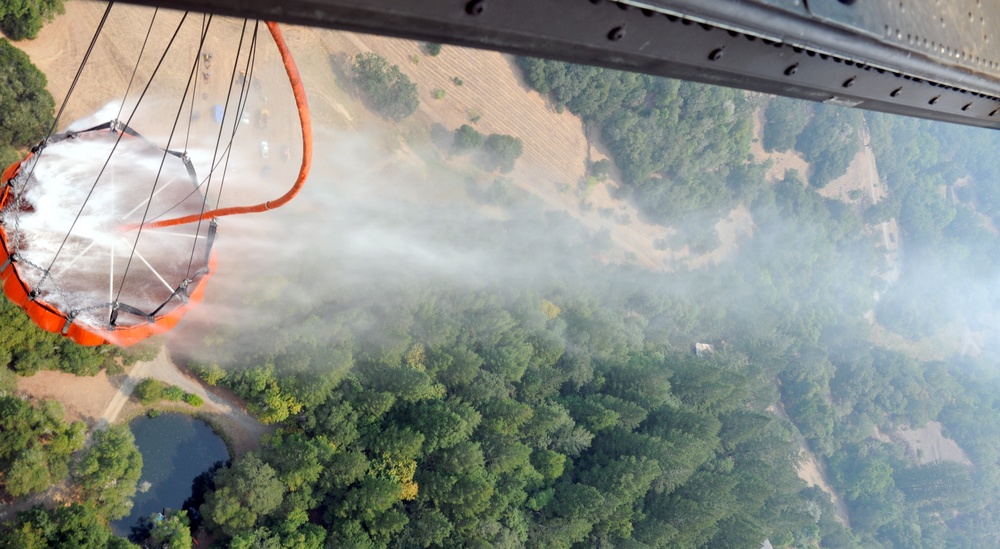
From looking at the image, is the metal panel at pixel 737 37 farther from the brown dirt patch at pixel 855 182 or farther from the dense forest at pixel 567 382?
the brown dirt patch at pixel 855 182

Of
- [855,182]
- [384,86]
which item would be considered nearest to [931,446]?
[855,182]

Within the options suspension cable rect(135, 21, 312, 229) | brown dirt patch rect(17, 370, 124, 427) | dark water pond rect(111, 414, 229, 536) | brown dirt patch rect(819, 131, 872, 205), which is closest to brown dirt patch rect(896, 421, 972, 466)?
brown dirt patch rect(819, 131, 872, 205)

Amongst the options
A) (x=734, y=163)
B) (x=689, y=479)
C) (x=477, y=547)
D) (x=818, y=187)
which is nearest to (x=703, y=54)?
(x=477, y=547)

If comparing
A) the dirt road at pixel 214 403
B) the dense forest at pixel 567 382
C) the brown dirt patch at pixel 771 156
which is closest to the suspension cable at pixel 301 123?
the dense forest at pixel 567 382

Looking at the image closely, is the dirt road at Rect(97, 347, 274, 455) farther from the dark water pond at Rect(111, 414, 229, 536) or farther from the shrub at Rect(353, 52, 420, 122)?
the shrub at Rect(353, 52, 420, 122)

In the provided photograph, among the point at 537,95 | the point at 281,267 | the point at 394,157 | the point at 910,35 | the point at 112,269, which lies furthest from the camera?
the point at 537,95

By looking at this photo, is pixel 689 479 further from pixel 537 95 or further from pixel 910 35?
pixel 910 35
